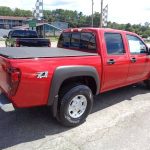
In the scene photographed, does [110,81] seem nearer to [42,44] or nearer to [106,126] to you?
[106,126]

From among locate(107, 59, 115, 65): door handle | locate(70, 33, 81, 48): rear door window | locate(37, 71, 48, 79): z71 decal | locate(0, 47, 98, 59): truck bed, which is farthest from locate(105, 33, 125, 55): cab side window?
locate(37, 71, 48, 79): z71 decal

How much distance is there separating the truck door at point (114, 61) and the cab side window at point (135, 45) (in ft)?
1.06

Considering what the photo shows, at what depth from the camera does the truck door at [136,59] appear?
5762mm

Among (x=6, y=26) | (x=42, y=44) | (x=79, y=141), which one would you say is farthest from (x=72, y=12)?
(x=79, y=141)

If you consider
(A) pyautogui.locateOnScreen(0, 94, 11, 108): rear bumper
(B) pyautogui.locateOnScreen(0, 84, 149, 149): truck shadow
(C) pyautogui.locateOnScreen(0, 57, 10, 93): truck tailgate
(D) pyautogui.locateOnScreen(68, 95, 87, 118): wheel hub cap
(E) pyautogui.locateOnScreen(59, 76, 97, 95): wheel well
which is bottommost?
(B) pyautogui.locateOnScreen(0, 84, 149, 149): truck shadow

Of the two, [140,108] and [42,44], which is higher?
[42,44]

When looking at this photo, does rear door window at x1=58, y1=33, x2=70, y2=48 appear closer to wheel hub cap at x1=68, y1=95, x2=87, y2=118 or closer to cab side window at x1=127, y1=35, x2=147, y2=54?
cab side window at x1=127, y1=35, x2=147, y2=54

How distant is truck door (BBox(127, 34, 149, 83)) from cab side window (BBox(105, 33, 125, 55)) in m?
0.30

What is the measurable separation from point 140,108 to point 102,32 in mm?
1894

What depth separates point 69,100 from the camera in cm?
430

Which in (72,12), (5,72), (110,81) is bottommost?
(110,81)

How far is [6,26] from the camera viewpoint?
8769 centimetres

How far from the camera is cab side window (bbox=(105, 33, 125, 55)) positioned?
5.09 meters

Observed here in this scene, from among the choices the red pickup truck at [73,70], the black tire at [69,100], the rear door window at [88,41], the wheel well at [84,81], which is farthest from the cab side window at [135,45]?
the black tire at [69,100]
